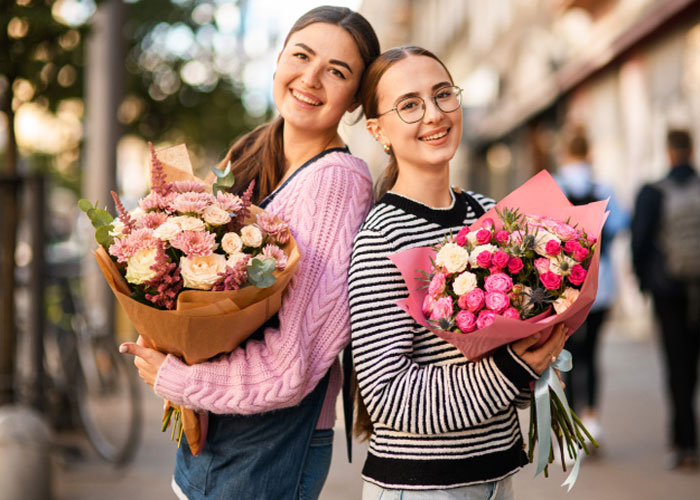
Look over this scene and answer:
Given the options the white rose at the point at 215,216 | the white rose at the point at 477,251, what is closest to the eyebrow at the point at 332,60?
the white rose at the point at 215,216

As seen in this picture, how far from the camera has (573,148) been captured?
6176mm

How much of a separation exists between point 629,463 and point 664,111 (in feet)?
21.8

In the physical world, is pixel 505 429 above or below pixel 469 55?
above

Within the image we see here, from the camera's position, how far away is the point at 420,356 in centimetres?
220

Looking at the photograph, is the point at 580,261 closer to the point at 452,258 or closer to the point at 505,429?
the point at 452,258

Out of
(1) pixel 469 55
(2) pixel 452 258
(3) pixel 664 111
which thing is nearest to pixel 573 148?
(2) pixel 452 258

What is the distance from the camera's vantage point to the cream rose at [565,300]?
201cm

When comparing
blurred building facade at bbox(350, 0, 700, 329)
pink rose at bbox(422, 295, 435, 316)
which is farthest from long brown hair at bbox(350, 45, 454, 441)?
blurred building facade at bbox(350, 0, 700, 329)

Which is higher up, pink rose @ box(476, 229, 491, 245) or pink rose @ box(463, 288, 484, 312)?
pink rose @ box(476, 229, 491, 245)

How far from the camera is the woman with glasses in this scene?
6.84 feet

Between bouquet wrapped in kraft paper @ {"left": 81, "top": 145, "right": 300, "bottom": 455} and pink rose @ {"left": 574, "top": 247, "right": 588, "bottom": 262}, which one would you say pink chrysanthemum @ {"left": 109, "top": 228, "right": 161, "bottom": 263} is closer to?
bouquet wrapped in kraft paper @ {"left": 81, "top": 145, "right": 300, "bottom": 455}

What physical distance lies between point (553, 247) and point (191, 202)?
2.79 ft

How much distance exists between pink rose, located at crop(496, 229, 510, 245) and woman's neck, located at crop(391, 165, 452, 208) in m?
0.28

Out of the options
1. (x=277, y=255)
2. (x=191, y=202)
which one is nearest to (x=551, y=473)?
(x=277, y=255)
